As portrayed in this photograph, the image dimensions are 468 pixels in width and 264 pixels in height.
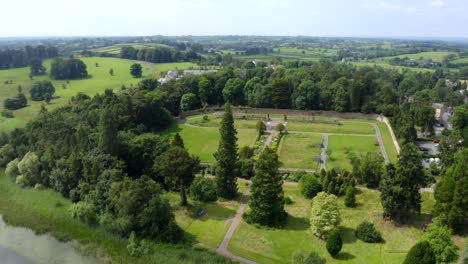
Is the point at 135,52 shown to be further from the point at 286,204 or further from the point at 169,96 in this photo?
the point at 286,204

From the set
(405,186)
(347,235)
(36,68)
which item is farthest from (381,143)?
(36,68)

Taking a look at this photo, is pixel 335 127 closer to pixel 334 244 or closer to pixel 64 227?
pixel 334 244

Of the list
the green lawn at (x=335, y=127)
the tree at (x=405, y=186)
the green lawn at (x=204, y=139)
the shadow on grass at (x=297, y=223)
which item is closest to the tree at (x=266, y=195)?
the shadow on grass at (x=297, y=223)

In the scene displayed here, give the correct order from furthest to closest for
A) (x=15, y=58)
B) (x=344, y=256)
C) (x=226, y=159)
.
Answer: (x=15, y=58) < (x=226, y=159) < (x=344, y=256)

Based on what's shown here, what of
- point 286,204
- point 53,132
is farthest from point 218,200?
point 53,132

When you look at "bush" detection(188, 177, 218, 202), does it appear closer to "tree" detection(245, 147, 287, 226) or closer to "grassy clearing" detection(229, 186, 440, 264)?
"tree" detection(245, 147, 287, 226)

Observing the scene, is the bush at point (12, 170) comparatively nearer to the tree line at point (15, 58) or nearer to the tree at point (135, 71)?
the tree at point (135, 71)

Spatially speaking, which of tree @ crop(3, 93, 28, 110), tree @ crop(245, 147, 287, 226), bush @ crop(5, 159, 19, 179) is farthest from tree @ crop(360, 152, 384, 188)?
tree @ crop(3, 93, 28, 110)
